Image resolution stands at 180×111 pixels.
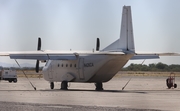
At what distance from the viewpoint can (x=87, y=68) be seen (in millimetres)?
45719

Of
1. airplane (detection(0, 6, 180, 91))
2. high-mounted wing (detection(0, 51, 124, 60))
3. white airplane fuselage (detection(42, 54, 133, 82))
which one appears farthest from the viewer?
high-mounted wing (detection(0, 51, 124, 60))

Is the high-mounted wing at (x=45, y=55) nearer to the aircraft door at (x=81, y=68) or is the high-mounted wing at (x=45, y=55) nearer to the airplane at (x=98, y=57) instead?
the airplane at (x=98, y=57)

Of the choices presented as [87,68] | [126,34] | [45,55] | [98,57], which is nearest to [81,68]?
[87,68]

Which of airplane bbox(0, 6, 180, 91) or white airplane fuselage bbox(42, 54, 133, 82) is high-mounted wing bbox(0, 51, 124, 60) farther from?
white airplane fuselage bbox(42, 54, 133, 82)

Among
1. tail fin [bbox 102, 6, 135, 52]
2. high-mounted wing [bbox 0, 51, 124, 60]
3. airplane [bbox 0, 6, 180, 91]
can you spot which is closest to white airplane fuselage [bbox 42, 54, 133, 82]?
airplane [bbox 0, 6, 180, 91]

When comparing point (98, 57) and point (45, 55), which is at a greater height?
point (45, 55)

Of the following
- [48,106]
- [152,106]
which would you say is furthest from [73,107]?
[152,106]

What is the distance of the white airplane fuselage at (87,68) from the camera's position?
144ft

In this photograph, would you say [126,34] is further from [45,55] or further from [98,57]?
[45,55]

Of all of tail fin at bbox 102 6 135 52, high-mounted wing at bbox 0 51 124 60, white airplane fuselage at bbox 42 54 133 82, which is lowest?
white airplane fuselage at bbox 42 54 133 82

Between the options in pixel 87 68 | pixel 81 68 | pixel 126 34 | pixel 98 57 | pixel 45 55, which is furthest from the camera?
pixel 81 68

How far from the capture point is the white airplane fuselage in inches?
1730

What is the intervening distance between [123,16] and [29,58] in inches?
368

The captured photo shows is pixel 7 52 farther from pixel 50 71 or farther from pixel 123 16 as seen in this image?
pixel 123 16
